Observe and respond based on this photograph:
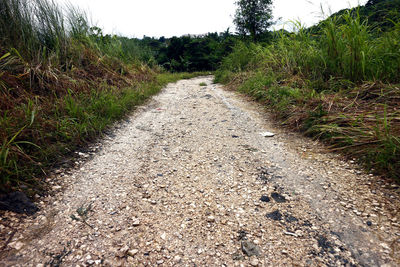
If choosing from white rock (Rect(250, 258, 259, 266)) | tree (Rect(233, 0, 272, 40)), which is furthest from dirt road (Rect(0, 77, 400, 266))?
tree (Rect(233, 0, 272, 40))

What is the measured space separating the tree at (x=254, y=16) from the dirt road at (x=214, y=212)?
10727 millimetres

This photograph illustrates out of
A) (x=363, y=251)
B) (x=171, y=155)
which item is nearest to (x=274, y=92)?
(x=171, y=155)

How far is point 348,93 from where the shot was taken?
2.53m

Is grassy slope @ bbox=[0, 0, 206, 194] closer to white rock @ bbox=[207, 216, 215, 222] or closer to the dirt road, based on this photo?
the dirt road

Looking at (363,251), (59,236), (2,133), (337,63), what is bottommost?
(363,251)

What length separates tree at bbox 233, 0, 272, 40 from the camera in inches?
419

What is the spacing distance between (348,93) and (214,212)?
2359 mm

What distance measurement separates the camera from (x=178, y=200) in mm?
1370

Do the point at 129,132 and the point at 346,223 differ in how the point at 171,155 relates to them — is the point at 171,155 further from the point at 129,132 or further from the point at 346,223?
the point at 346,223

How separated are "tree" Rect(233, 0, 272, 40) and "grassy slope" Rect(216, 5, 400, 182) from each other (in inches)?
298

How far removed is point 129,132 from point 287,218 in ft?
6.64

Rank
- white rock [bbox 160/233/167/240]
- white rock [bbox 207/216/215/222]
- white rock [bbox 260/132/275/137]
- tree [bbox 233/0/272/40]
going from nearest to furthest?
white rock [bbox 160/233/167/240] → white rock [bbox 207/216/215/222] → white rock [bbox 260/132/275/137] → tree [bbox 233/0/272/40]

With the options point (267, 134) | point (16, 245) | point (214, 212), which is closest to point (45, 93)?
point (16, 245)

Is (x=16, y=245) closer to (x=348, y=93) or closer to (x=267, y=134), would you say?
(x=267, y=134)
